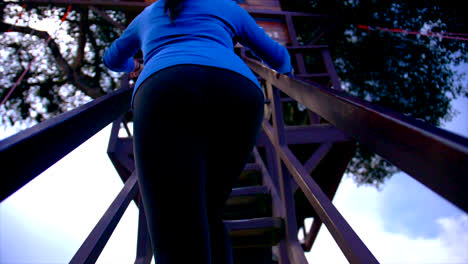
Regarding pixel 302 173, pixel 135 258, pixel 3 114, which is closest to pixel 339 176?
pixel 302 173

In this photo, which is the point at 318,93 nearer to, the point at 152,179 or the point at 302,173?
the point at 152,179

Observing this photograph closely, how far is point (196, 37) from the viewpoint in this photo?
816 mm

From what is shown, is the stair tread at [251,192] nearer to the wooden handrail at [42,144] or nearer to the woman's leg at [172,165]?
the woman's leg at [172,165]

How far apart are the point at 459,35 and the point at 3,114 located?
1372 centimetres

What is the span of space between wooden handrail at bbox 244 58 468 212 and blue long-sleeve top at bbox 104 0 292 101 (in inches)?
13.7

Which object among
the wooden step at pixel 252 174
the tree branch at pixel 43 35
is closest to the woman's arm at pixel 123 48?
the wooden step at pixel 252 174

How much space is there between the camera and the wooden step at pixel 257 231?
1739mm

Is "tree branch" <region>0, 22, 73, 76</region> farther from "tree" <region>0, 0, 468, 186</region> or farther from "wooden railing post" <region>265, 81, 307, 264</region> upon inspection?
"wooden railing post" <region>265, 81, 307, 264</region>

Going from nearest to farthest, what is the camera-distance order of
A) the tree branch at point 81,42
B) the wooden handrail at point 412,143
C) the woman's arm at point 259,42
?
the wooden handrail at point 412,143
the woman's arm at point 259,42
the tree branch at point 81,42

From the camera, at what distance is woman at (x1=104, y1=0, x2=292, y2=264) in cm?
68

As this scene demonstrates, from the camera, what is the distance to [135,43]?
3.35ft

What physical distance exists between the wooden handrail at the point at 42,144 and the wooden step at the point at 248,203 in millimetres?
1971

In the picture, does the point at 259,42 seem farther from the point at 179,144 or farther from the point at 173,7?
the point at 179,144

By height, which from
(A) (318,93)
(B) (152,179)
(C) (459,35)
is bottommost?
(B) (152,179)
